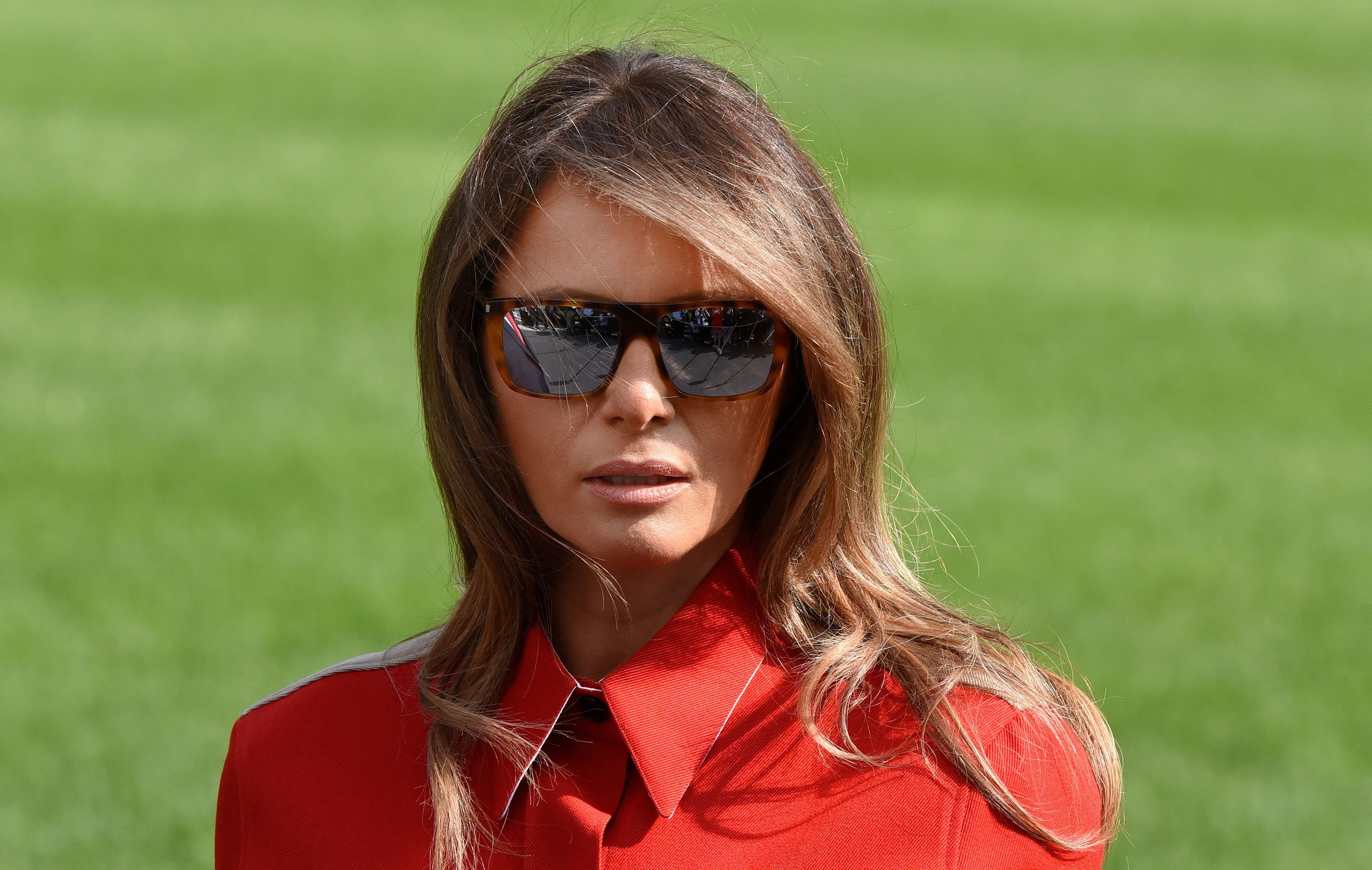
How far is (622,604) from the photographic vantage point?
2.27 meters

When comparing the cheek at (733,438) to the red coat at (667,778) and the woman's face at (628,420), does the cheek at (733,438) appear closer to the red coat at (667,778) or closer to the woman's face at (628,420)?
the woman's face at (628,420)

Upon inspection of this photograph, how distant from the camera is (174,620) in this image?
26.5 feet

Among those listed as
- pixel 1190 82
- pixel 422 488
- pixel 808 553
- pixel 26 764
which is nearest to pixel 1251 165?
pixel 1190 82

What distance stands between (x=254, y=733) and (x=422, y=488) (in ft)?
24.8

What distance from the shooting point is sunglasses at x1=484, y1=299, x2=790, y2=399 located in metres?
2.06

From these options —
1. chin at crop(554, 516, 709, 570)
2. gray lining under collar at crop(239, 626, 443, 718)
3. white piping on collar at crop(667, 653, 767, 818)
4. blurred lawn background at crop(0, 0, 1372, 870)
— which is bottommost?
blurred lawn background at crop(0, 0, 1372, 870)

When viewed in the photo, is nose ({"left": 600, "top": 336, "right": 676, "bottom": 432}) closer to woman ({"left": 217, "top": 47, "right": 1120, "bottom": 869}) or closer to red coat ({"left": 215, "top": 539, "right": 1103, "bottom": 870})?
woman ({"left": 217, "top": 47, "right": 1120, "bottom": 869})

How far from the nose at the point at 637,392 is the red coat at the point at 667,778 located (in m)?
0.31

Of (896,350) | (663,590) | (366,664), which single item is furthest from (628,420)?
(896,350)

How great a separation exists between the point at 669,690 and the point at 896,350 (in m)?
1.25

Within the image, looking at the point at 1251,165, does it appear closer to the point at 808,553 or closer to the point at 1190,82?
the point at 1190,82

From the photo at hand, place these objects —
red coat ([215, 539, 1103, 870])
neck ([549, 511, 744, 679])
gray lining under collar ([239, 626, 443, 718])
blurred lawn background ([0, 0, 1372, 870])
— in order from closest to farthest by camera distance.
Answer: red coat ([215, 539, 1103, 870]) → neck ([549, 511, 744, 679]) → gray lining under collar ([239, 626, 443, 718]) → blurred lawn background ([0, 0, 1372, 870])

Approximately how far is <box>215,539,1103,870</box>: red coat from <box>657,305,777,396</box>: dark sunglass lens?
0.33 metres

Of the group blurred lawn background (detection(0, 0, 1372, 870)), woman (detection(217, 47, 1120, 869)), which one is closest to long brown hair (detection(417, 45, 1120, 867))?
woman (detection(217, 47, 1120, 869))
